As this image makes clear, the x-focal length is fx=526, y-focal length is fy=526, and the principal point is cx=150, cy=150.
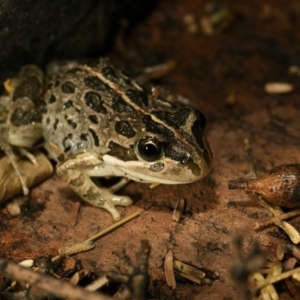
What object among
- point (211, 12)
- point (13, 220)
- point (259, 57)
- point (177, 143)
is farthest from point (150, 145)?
point (211, 12)

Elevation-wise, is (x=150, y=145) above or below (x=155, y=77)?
above

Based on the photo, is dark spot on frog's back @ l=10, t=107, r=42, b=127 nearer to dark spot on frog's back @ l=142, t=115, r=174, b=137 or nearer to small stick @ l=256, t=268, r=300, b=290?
dark spot on frog's back @ l=142, t=115, r=174, b=137

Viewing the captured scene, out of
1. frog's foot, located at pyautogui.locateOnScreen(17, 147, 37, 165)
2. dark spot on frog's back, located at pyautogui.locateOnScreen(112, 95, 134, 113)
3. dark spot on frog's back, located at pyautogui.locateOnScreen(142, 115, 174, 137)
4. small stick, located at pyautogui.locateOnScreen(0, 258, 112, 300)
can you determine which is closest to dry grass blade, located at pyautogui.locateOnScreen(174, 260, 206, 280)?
small stick, located at pyautogui.locateOnScreen(0, 258, 112, 300)

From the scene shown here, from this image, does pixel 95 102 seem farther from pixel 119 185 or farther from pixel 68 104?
pixel 119 185

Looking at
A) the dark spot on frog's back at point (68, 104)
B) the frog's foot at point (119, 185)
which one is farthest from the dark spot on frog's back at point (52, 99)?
the frog's foot at point (119, 185)

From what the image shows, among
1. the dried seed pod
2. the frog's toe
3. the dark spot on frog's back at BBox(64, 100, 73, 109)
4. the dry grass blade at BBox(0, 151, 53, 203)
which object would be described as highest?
the dark spot on frog's back at BBox(64, 100, 73, 109)

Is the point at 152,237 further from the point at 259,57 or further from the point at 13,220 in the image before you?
the point at 259,57

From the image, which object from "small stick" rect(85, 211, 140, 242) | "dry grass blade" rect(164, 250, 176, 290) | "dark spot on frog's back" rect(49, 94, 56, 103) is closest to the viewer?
"dry grass blade" rect(164, 250, 176, 290)

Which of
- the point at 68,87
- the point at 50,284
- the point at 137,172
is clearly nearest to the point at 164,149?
the point at 137,172
